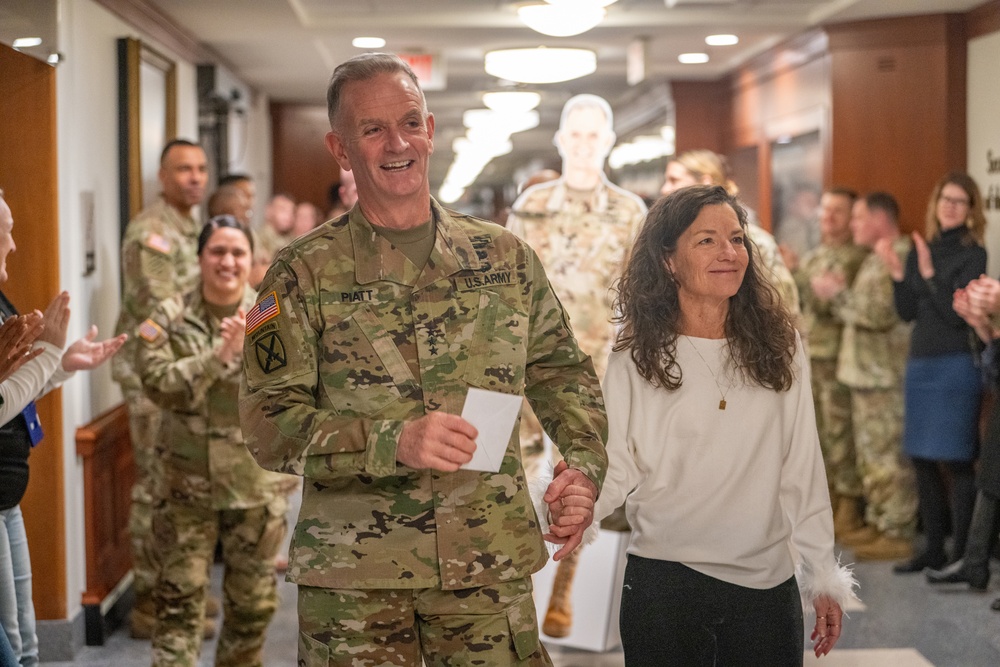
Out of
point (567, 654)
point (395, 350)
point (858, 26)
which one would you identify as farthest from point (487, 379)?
point (858, 26)

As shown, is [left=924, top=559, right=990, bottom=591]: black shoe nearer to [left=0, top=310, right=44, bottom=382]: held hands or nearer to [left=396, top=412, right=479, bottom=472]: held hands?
[left=396, top=412, right=479, bottom=472]: held hands

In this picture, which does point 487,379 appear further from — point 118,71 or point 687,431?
point 118,71

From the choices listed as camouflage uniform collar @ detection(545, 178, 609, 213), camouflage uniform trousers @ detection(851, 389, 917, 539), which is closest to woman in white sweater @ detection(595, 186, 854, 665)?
camouflage uniform collar @ detection(545, 178, 609, 213)

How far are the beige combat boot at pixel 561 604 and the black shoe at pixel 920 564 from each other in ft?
7.07

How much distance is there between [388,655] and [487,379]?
526mm

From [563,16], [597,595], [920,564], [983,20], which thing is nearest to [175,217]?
[563,16]

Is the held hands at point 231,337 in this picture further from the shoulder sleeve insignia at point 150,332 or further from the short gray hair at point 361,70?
the short gray hair at point 361,70

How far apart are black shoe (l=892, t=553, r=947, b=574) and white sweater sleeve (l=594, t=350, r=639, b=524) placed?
365 cm

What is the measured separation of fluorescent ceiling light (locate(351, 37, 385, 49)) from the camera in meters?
7.77

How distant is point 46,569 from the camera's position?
14.8ft

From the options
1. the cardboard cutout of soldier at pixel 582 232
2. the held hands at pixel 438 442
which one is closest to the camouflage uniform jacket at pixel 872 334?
the cardboard cutout of soldier at pixel 582 232

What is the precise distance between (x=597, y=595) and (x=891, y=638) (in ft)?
4.25

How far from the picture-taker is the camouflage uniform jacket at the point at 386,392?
81.1 inches

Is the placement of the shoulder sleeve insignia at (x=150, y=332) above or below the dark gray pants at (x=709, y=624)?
above
